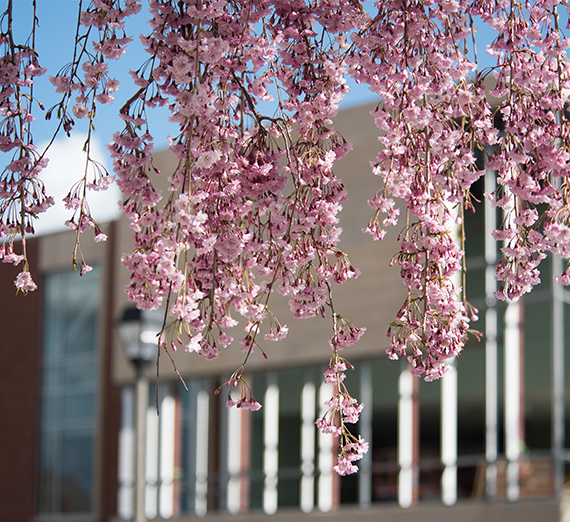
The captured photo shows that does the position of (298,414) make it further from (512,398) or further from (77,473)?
(77,473)

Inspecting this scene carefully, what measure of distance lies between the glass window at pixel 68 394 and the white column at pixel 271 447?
5020 mm

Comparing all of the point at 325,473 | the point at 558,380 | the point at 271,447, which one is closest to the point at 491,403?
the point at 558,380

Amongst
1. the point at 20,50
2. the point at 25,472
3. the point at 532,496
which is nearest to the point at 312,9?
the point at 20,50

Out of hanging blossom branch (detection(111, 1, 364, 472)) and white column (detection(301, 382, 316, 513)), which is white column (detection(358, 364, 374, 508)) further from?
hanging blossom branch (detection(111, 1, 364, 472))

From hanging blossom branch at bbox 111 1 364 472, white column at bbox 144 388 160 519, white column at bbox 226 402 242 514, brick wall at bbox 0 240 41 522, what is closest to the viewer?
hanging blossom branch at bbox 111 1 364 472

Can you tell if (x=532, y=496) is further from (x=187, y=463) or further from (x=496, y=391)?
(x=187, y=463)

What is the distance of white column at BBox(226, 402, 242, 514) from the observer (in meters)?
17.0

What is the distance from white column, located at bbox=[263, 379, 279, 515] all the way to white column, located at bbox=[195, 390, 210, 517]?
146 cm

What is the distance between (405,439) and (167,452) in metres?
5.31

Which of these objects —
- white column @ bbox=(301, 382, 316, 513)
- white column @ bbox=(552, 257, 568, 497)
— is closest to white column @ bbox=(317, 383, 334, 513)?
white column @ bbox=(301, 382, 316, 513)

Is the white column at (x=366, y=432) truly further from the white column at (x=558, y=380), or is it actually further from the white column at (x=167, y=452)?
the white column at (x=167, y=452)

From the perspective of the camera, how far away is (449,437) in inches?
568

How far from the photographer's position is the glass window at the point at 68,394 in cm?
2045

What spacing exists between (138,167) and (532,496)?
11311mm
